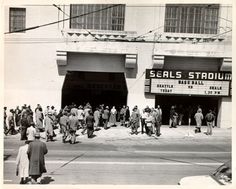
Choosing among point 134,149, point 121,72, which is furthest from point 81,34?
point 134,149

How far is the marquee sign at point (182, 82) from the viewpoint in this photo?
11992 millimetres

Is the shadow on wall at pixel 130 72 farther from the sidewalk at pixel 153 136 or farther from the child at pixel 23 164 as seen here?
the child at pixel 23 164

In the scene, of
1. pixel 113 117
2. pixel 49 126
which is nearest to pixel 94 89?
pixel 113 117

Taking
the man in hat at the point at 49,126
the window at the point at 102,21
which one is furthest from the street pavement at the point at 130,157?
the window at the point at 102,21

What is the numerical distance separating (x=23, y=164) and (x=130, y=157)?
317 centimetres

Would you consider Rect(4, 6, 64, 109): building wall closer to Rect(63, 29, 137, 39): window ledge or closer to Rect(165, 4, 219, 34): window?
Rect(63, 29, 137, 39): window ledge

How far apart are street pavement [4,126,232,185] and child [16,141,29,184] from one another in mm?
156

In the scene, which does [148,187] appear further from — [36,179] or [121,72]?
[121,72]

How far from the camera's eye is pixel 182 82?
12.5 metres

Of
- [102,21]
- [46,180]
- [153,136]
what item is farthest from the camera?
[153,136]

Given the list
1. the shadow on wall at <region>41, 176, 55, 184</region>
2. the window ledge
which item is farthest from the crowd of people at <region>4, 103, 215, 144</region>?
the window ledge

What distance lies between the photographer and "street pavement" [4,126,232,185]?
714 cm

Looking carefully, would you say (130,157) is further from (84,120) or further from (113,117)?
(113,117)

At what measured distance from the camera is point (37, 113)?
10219 millimetres
